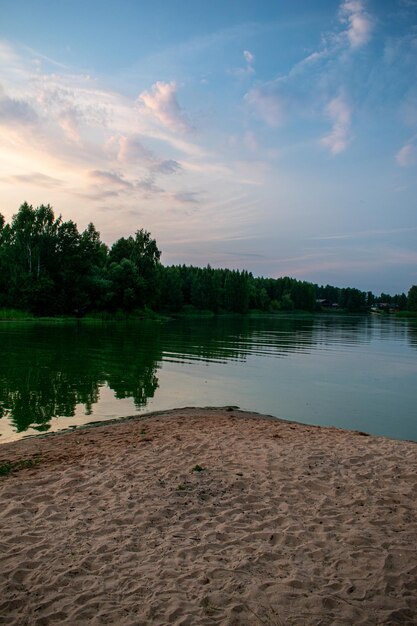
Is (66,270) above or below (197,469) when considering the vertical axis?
above

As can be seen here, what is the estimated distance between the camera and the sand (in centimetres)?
537

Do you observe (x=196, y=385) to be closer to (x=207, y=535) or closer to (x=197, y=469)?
(x=197, y=469)

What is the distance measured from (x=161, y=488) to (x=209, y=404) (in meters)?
10.7

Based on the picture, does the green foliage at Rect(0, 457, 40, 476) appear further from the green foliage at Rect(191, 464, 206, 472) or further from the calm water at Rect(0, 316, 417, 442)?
the green foliage at Rect(191, 464, 206, 472)

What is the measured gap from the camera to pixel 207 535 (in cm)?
705

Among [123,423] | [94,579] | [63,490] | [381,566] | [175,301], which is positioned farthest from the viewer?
[175,301]

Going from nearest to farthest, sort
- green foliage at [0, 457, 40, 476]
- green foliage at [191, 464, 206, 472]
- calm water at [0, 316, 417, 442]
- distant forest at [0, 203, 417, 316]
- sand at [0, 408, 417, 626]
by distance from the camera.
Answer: sand at [0, 408, 417, 626]
green foliage at [0, 457, 40, 476]
green foliage at [191, 464, 206, 472]
calm water at [0, 316, 417, 442]
distant forest at [0, 203, 417, 316]

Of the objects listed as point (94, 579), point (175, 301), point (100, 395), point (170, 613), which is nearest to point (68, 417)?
point (100, 395)

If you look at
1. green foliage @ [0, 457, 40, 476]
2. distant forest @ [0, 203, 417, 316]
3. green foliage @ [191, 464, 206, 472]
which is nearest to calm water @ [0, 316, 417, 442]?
green foliage @ [0, 457, 40, 476]

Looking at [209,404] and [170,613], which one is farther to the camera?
[209,404]

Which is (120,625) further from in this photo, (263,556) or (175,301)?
(175,301)

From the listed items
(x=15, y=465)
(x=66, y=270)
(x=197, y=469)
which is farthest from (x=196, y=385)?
(x=66, y=270)

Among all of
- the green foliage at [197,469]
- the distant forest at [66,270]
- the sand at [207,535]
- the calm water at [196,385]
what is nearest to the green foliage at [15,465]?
the sand at [207,535]

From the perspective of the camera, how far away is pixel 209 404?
19.4m
